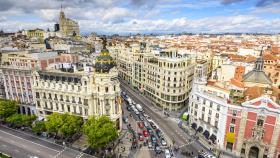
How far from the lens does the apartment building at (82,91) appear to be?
3152 inches

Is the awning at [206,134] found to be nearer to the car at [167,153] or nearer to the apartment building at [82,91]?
the car at [167,153]

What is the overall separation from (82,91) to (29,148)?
28.4 m

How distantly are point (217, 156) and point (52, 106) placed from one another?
7023 centimetres

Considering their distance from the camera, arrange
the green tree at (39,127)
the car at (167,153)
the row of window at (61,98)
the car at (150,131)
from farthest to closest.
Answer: the car at (150,131), the row of window at (61,98), the green tree at (39,127), the car at (167,153)

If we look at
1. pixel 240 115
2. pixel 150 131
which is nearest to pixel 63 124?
pixel 150 131

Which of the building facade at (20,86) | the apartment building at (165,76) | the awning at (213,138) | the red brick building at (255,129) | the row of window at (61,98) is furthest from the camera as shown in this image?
the apartment building at (165,76)

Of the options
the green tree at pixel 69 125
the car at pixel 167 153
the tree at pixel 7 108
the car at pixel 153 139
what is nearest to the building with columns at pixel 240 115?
the car at pixel 167 153

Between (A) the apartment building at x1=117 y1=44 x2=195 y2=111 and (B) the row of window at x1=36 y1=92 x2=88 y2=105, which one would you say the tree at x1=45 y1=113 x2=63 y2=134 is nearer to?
(B) the row of window at x1=36 y1=92 x2=88 y2=105

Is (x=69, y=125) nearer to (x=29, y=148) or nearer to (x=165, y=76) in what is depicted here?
(x=29, y=148)

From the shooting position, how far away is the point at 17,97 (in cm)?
9975

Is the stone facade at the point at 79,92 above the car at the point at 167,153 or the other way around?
above

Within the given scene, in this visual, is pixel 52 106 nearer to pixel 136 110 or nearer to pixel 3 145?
pixel 3 145

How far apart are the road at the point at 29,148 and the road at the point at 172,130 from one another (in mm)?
36956

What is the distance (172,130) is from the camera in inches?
3620
